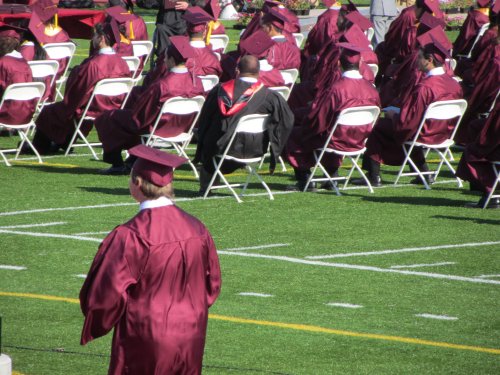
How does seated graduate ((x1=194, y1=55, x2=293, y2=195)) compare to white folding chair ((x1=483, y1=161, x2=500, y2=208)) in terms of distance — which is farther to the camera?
seated graduate ((x1=194, y1=55, x2=293, y2=195))

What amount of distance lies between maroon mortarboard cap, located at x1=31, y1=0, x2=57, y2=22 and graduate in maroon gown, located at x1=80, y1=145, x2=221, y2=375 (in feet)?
45.9

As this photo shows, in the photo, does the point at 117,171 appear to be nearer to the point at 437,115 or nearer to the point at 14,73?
the point at 14,73

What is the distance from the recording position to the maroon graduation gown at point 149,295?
231 inches

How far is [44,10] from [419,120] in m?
7.28

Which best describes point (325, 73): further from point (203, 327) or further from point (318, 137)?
point (203, 327)

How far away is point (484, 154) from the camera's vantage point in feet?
45.0

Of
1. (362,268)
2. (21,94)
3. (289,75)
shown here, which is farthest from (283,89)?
(362,268)

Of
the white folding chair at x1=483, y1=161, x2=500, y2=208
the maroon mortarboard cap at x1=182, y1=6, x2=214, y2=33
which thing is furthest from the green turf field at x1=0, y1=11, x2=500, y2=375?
the maroon mortarboard cap at x1=182, y1=6, x2=214, y2=33

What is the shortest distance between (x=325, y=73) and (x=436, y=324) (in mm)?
9585

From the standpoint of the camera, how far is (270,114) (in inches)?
547

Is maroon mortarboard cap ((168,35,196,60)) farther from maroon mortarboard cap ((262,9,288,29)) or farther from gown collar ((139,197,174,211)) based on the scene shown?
gown collar ((139,197,174,211))

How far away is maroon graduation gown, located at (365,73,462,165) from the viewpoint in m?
14.7

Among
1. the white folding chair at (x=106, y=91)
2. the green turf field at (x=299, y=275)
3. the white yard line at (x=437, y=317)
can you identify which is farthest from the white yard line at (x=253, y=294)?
the white folding chair at (x=106, y=91)

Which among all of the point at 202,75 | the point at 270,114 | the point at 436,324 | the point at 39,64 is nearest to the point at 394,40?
the point at 202,75
